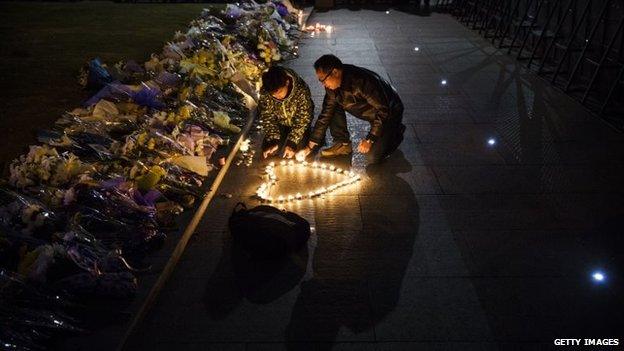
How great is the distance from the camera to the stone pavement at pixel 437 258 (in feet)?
11.9

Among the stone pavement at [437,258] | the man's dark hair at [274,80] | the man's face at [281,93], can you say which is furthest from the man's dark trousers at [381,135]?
the man's dark hair at [274,80]

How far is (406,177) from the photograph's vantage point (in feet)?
19.5

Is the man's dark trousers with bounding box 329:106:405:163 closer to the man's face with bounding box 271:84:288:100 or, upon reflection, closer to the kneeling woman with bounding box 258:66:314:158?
the kneeling woman with bounding box 258:66:314:158

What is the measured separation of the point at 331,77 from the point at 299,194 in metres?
1.56

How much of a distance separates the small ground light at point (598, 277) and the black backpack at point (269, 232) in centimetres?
279

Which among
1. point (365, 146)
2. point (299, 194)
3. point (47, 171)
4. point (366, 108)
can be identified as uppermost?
point (47, 171)

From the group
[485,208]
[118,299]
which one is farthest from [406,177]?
[118,299]

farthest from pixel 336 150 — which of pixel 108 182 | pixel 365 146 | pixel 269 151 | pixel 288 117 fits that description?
pixel 108 182

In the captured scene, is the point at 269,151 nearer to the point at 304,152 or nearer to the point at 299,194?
the point at 304,152

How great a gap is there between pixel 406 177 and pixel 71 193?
13.4ft

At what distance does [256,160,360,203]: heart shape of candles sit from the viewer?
18.1 ft

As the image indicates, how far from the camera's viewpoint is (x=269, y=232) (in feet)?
14.3

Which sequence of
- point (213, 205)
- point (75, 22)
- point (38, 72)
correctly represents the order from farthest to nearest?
point (75, 22), point (38, 72), point (213, 205)

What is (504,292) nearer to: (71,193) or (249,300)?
(249,300)
